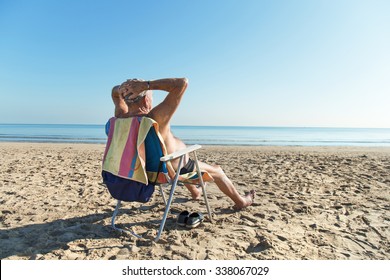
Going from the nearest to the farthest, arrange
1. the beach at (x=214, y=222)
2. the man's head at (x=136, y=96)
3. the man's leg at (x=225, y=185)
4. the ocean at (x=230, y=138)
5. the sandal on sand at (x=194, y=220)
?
1. the beach at (x=214, y=222)
2. the man's head at (x=136, y=96)
3. the sandal on sand at (x=194, y=220)
4. the man's leg at (x=225, y=185)
5. the ocean at (x=230, y=138)

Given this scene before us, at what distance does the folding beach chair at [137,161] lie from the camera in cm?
253

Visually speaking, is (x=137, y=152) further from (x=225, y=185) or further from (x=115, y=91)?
(x=225, y=185)

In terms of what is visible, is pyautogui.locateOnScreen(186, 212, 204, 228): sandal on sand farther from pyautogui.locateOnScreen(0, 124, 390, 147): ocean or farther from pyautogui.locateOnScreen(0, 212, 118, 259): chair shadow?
pyautogui.locateOnScreen(0, 124, 390, 147): ocean

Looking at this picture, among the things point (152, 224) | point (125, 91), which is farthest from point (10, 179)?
point (125, 91)

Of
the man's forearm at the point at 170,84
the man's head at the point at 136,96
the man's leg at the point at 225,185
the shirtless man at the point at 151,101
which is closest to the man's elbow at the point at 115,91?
the shirtless man at the point at 151,101

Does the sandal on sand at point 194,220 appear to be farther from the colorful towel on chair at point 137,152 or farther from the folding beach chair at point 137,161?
the colorful towel on chair at point 137,152

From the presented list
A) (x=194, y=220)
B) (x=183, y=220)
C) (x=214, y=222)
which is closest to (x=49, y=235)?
(x=183, y=220)

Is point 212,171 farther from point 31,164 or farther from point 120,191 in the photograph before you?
point 31,164

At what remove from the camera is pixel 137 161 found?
2.57 m

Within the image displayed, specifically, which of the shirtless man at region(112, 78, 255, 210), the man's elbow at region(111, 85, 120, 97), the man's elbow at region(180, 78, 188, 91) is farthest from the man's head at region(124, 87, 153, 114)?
the man's elbow at region(180, 78, 188, 91)

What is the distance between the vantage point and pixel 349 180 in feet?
17.7

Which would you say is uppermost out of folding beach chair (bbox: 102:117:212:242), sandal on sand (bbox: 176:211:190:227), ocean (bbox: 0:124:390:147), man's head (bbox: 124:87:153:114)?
man's head (bbox: 124:87:153:114)

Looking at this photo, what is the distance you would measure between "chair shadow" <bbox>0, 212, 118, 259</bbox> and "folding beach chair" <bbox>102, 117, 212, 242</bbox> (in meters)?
0.46

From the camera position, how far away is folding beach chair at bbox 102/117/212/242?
2.53 meters
